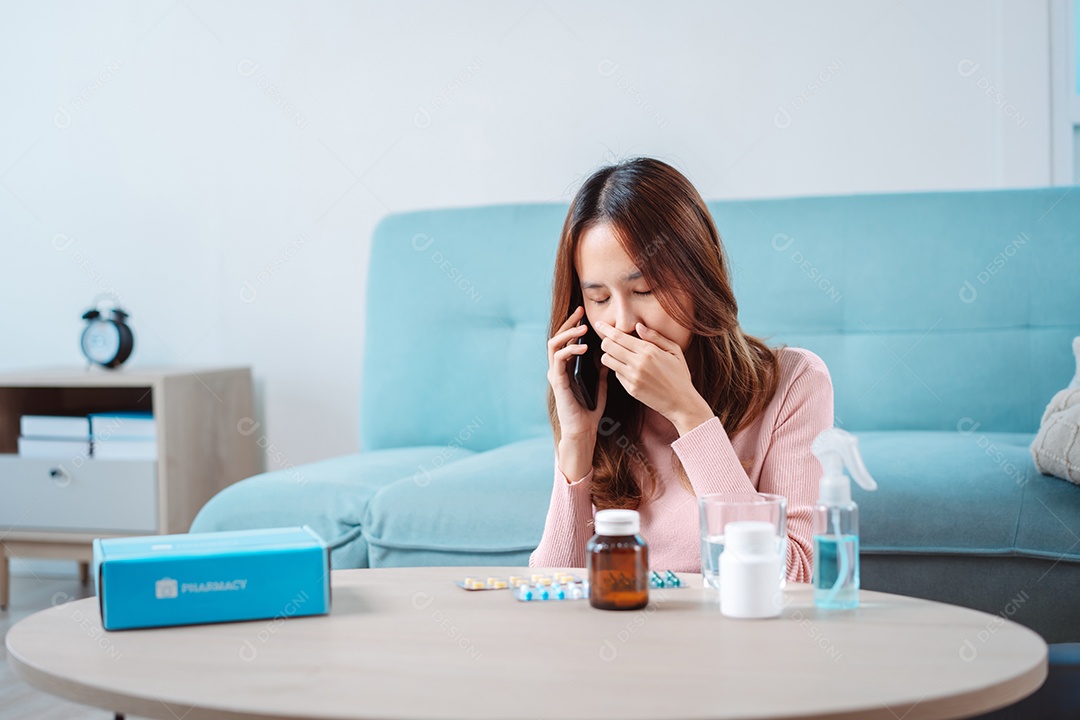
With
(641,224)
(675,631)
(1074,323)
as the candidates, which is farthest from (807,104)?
(675,631)

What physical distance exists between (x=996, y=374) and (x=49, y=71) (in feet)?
8.90

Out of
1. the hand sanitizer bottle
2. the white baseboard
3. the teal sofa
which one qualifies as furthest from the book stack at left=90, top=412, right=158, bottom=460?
the hand sanitizer bottle

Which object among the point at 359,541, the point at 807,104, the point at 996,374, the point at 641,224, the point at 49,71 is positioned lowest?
the point at 359,541

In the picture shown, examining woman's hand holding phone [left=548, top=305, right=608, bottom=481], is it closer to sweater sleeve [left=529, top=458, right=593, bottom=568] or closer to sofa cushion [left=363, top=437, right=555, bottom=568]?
sweater sleeve [left=529, top=458, right=593, bottom=568]

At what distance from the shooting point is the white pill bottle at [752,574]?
0.90 m

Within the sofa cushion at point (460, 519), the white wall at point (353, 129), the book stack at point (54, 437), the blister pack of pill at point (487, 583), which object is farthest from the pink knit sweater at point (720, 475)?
the book stack at point (54, 437)

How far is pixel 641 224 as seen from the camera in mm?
1286

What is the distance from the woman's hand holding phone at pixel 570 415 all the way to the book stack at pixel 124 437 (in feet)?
5.16

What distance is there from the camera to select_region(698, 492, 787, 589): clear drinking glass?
95 cm

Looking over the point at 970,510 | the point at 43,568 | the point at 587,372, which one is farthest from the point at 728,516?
the point at 43,568

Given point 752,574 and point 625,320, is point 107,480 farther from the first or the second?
point 752,574

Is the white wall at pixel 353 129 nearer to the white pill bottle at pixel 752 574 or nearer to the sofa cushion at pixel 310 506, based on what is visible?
the sofa cushion at pixel 310 506

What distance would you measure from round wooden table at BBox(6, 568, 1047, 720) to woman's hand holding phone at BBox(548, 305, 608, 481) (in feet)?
1.20

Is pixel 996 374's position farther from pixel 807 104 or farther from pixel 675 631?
pixel 675 631
